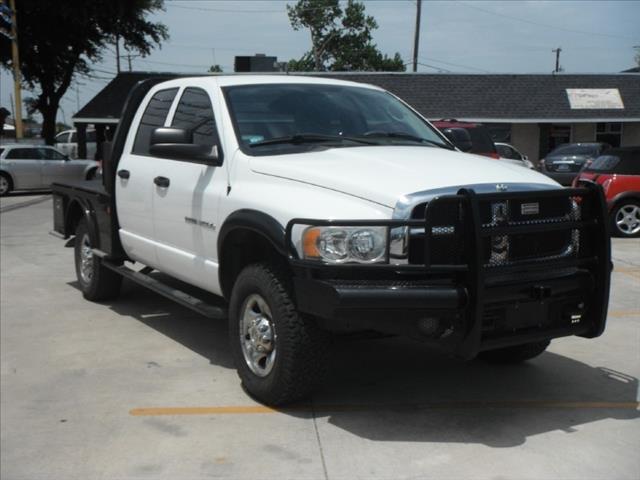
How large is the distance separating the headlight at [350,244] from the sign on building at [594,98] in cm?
3086

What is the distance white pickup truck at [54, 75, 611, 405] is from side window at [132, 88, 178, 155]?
423 mm

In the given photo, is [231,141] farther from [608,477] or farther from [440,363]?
[608,477]

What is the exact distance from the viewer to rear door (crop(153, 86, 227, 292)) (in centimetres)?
558

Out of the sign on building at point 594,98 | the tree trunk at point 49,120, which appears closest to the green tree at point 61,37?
the tree trunk at point 49,120

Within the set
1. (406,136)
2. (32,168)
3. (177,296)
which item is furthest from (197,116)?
(32,168)

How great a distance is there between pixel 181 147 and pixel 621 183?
9.76 m

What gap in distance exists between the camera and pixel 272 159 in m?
5.23

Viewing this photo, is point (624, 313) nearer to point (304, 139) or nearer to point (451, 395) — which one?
point (451, 395)

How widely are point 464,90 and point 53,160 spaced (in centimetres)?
1757

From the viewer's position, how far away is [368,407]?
5062 millimetres

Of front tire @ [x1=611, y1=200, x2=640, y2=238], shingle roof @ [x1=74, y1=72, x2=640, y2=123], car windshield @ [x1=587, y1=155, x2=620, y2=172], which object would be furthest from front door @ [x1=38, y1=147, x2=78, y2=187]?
front tire @ [x1=611, y1=200, x2=640, y2=238]

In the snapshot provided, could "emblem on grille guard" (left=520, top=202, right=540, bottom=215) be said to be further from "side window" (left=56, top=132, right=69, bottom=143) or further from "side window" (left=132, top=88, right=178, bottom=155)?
"side window" (left=56, top=132, right=69, bottom=143)

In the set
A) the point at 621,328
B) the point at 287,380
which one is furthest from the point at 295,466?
the point at 621,328

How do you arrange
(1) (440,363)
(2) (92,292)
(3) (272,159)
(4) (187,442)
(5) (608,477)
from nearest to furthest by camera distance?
(5) (608,477), (4) (187,442), (3) (272,159), (1) (440,363), (2) (92,292)
